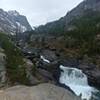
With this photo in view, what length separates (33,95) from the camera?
26.0 meters

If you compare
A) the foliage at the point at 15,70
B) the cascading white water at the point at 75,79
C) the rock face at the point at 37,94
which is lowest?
the cascading white water at the point at 75,79

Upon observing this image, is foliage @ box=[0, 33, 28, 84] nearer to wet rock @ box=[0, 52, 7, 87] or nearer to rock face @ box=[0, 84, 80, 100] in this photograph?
wet rock @ box=[0, 52, 7, 87]

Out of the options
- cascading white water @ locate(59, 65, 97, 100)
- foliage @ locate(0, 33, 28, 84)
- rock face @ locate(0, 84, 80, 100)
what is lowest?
cascading white water @ locate(59, 65, 97, 100)

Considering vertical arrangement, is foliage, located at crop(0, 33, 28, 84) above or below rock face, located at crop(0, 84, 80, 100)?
below

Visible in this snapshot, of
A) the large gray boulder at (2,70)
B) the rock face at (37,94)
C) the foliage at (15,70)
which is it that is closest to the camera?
the rock face at (37,94)

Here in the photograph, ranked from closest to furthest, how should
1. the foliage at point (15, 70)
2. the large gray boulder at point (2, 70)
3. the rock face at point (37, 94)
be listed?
the rock face at point (37, 94), the large gray boulder at point (2, 70), the foliage at point (15, 70)

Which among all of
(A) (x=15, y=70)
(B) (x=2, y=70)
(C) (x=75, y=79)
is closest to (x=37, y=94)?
(A) (x=15, y=70)

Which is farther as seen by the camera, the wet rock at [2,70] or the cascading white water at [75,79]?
the cascading white water at [75,79]

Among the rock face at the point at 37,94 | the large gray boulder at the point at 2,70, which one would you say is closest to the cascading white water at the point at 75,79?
the large gray boulder at the point at 2,70

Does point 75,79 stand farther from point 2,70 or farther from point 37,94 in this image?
point 37,94

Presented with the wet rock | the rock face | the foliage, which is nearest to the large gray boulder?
the wet rock

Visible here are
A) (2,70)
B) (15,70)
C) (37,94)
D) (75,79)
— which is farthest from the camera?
(75,79)

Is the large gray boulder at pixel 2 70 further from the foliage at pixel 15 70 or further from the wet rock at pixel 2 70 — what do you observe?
the foliage at pixel 15 70

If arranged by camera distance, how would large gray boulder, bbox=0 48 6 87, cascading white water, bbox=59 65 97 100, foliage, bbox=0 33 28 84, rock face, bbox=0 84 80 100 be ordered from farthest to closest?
1. cascading white water, bbox=59 65 97 100
2. foliage, bbox=0 33 28 84
3. large gray boulder, bbox=0 48 6 87
4. rock face, bbox=0 84 80 100
